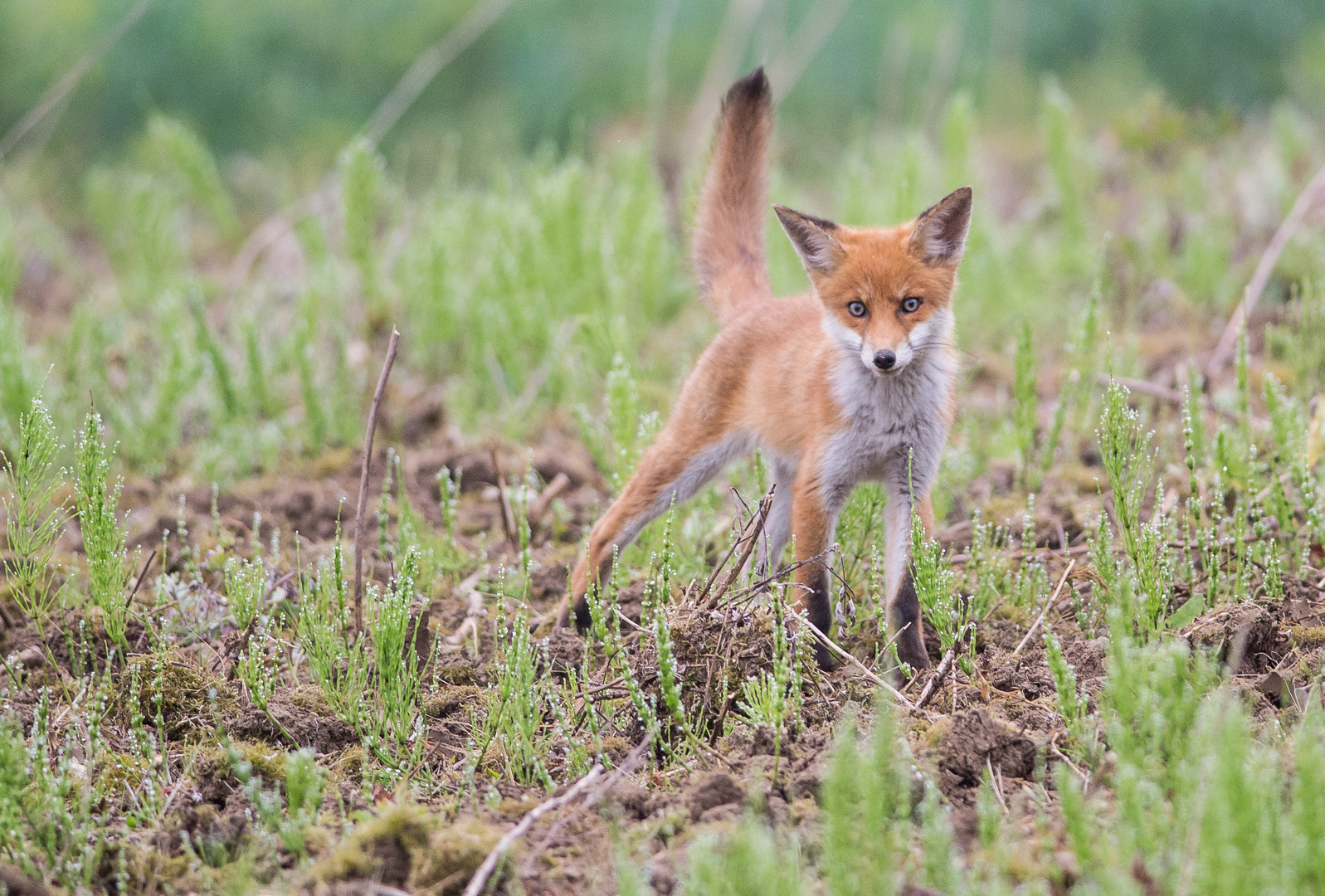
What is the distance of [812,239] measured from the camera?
400cm

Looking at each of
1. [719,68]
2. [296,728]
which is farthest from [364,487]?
[719,68]

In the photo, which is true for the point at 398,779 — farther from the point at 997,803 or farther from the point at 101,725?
the point at 997,803

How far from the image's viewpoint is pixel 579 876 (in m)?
2.62

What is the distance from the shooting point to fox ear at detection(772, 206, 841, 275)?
155 inches

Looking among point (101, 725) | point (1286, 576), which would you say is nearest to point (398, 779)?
point (101, 725)

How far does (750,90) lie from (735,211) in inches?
18.9

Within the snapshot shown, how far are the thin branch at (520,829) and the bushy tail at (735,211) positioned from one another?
2.25m

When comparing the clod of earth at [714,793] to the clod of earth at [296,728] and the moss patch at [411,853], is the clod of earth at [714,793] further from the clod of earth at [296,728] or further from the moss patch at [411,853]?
the clod of earth at [296,728]

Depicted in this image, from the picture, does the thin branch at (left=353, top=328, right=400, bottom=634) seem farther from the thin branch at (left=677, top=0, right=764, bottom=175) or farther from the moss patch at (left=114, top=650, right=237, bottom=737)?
the thin branch at (left=677, top=0, right=764, bottom=175)

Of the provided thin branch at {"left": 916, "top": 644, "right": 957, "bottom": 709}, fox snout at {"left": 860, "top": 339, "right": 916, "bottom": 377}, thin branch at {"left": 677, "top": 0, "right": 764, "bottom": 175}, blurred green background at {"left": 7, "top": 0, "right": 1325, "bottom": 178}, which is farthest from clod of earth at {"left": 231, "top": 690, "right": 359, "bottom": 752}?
blurred green background at {"left": 7, "top": 0, "right": 1325, "bottom": 178}

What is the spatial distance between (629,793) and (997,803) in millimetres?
874

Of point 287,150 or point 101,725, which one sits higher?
point 287,150

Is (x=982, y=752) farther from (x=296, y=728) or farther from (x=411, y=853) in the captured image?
(x=296, y=728)

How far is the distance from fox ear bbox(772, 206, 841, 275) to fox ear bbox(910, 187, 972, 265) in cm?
27
